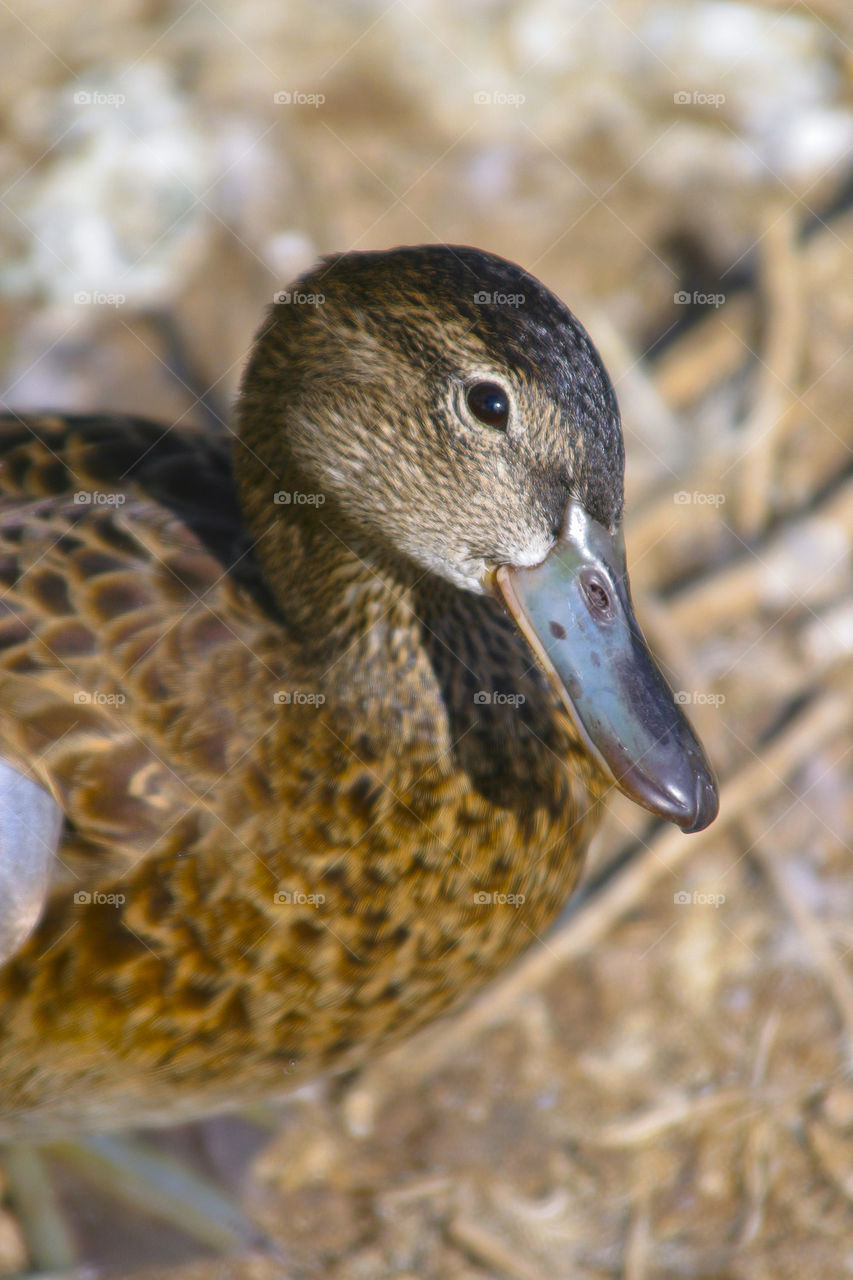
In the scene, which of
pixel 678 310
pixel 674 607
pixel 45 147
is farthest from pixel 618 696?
pixel 45 147

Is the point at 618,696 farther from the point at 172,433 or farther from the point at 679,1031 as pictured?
the point at 679,1031
